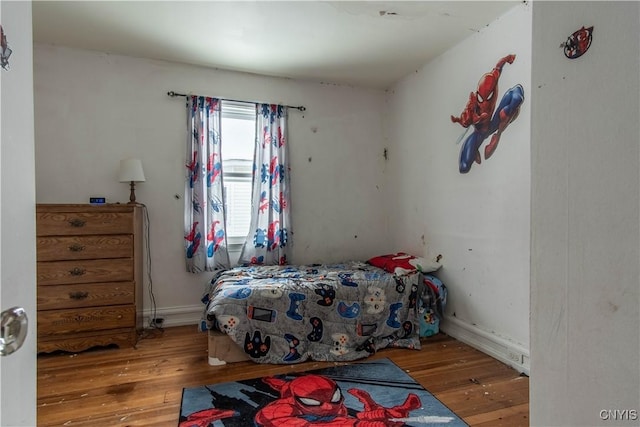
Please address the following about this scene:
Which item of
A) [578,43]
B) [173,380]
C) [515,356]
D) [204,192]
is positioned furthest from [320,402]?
[204,192]

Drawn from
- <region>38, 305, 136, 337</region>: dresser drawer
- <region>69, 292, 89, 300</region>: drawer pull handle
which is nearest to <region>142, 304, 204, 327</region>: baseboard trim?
<region>38, 305, 136, 337</region>: dresser drawer

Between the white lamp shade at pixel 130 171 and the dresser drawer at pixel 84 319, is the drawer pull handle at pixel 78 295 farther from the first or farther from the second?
the white lamp shade at pixel 130 171

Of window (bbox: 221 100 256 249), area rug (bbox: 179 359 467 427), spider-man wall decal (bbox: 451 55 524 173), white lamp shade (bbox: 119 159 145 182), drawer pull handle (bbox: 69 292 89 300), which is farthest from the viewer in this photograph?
window (bbox: 221 100 256 249)

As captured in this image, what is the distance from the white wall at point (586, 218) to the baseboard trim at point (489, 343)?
71.1 inches

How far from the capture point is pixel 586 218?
1.78 feet

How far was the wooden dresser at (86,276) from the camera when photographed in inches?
92.7

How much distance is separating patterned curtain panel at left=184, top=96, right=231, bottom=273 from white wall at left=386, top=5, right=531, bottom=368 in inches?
73.0

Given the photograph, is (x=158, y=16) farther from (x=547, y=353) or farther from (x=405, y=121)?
(x=547, y=353)

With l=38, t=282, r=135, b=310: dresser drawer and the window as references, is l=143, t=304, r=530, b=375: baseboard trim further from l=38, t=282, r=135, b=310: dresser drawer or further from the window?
the window

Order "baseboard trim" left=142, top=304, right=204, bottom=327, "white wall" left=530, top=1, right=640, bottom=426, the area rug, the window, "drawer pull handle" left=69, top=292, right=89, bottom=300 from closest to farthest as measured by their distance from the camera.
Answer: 1. "white wall" left=530, top=1, right=640, bottom=426
2. the area rug
3. "drawer pull handle" left=69, top=292, right=89, bottom=300
4. "baseboard trim" left=142, top=304, right=204, bottom=327
5. the window

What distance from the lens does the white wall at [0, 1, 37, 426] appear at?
0.53 meters

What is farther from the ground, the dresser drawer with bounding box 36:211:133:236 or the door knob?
the dresser drawer with bounding box 36:211:133:236

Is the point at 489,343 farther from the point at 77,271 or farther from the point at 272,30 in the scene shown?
the point at 77,271

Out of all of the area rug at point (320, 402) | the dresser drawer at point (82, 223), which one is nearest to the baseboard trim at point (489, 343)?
the area rug at point (320, 402)
